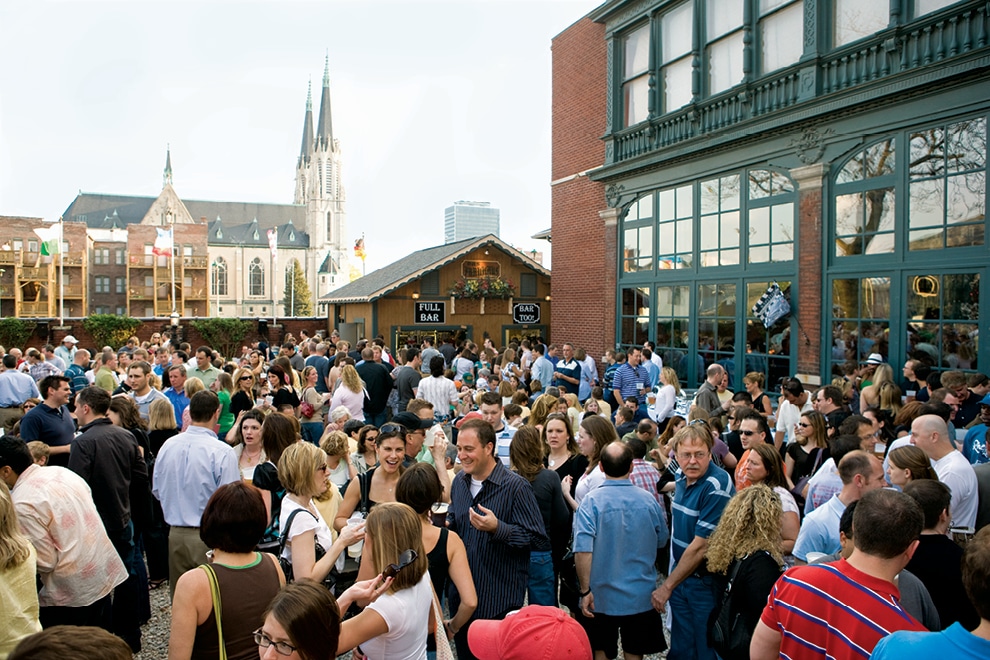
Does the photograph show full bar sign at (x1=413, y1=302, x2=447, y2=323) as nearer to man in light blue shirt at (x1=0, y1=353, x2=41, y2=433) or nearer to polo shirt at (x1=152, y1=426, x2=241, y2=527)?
man in light blue shirt at (x1=0, y1=353, x2=41, y2=433)

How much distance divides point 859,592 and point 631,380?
876cm

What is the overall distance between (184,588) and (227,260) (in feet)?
327

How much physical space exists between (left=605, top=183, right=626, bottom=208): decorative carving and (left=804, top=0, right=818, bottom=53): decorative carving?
16.0 feet

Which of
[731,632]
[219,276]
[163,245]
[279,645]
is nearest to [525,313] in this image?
[731,632]

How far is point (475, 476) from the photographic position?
13.7 ft

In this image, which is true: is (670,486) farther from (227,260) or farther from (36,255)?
(227,260)

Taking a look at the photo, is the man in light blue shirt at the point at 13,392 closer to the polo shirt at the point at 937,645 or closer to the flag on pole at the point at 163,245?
the polo shirt at the point at 937,645

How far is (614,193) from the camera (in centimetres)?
1532

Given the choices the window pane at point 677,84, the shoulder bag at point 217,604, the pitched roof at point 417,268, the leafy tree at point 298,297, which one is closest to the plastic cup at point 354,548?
the shoulder bag at point 217,604

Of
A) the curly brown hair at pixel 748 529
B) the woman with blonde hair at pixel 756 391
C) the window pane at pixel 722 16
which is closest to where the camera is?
the curly brown hair at pixel 748 529

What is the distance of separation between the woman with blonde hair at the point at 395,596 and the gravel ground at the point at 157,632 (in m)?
2.46

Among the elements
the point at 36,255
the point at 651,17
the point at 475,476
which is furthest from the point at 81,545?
the point at 36,255

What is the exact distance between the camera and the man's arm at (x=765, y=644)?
285cm

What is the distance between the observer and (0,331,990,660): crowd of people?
8.70 ft
